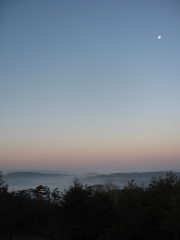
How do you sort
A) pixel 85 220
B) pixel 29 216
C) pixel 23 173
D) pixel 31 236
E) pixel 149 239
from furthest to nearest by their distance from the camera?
pixel 23 173
pixel 31 236
pixel 29 216
pixel 85 220
pixel 149 239

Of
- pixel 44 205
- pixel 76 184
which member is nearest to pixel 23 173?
pixel 44 205

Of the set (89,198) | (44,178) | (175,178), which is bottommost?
(44,178)

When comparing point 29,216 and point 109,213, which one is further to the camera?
point 29,216

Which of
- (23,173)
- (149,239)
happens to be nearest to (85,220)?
(149,239)

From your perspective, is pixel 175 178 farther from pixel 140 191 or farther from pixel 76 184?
pixel 76 184

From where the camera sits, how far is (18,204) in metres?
21.4

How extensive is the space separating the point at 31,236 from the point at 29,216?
162 inches

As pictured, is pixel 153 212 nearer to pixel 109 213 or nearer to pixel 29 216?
pixel 109 213

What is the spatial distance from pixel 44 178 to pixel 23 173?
32.3 ft

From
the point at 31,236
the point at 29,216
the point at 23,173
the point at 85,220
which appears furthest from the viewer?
the point at 23,173

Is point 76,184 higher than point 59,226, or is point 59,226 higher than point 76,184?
point 76,184

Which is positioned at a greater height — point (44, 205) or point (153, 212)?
point (153, 212)

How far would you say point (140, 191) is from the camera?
19578 millimetres

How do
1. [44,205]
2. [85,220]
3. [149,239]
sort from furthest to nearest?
[44,205] → [85,220] → [149,239]
